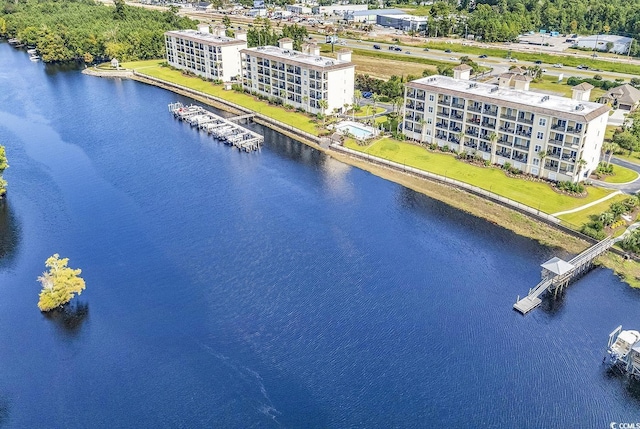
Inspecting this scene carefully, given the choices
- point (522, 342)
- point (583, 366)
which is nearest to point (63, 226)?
point (522, 342)

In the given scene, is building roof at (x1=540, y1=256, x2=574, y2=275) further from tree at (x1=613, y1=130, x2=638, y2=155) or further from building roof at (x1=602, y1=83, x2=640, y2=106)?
building roof at (x1=602, y1=83, x2=640, y2=106)

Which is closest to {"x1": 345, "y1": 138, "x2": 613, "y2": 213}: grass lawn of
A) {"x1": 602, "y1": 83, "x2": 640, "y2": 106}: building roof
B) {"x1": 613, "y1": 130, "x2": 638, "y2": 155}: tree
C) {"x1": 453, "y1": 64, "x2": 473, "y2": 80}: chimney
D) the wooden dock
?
the wooden dock

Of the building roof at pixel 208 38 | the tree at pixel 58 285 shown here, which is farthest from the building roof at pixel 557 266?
the building roof at pixel 208 38

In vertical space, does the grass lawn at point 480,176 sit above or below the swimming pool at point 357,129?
below

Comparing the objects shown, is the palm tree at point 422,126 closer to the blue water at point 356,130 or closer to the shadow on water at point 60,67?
the blue water at point 356,130

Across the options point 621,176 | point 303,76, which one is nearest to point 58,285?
point 303,76

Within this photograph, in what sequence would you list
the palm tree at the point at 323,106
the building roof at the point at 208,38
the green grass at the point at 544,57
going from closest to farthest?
the palm tree at the point at 323,106, the building roof at the point at 208,38, the green grass at the point at 544,57

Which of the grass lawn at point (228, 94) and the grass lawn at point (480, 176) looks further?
the grass lawn at point (228, 94)
